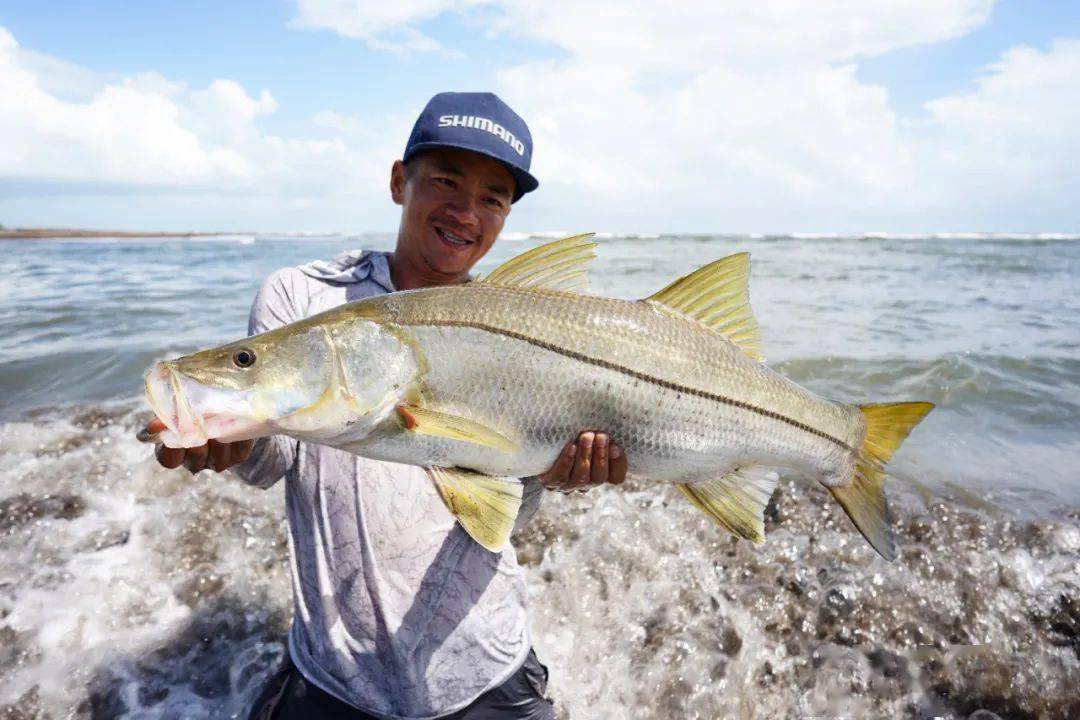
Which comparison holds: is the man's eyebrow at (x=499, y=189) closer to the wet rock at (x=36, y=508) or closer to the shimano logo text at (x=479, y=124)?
the shimano logo text at (x=479, y=124)

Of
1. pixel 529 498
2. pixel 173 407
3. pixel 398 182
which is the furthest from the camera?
pixel 398 182

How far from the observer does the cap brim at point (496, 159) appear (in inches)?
101

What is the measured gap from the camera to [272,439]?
7.47ft

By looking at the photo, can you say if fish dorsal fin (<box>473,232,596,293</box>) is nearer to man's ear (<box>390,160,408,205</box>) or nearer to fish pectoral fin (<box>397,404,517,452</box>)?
fish pectoral fin (<box>397,404,517,452</box>)

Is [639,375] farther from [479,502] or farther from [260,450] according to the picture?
[260,450]

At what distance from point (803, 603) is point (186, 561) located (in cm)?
405

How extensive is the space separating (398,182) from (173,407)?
1746 millimetres

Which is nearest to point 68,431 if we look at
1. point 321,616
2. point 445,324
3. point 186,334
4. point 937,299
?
point 186,334

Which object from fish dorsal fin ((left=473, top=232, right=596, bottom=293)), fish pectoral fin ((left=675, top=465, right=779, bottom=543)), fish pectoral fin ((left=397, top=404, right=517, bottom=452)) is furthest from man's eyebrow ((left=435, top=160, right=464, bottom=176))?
fish pectoral fin ((left=675, top=465, right=779, bottom=543))

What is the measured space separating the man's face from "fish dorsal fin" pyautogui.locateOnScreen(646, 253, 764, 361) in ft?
2.88

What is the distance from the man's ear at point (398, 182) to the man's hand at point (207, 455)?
4.72 ft

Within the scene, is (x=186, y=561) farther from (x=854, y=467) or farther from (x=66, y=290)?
(x=66, y=290)

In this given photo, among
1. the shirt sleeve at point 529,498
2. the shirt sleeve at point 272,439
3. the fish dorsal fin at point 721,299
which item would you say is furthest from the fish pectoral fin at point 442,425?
the fish dorsal fin at point 721,299

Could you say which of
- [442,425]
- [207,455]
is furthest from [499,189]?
[207,455]
